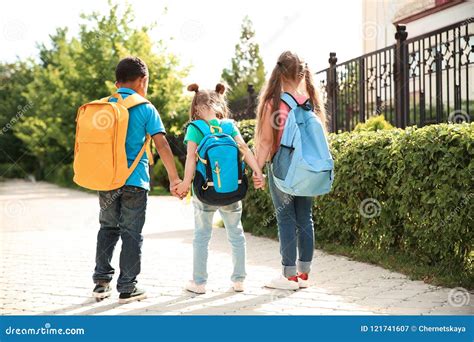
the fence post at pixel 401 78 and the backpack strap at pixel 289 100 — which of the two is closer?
the backpack strap at pixel 289 100

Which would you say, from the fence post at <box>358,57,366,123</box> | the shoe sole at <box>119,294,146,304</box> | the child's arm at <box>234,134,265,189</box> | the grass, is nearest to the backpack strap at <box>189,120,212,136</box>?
the child's arm at <box>234,134,265,189</box>

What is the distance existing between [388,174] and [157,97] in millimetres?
16836

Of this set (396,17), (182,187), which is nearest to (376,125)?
(182,187)

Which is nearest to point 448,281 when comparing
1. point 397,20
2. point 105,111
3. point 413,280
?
point 413,280

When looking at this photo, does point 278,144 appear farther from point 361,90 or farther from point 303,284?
point 361,90

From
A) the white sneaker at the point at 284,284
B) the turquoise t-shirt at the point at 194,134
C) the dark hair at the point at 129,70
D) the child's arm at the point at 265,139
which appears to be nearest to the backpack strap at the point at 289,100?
the child's arm at the point at 265,139

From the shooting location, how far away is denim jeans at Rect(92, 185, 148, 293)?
4711 mm

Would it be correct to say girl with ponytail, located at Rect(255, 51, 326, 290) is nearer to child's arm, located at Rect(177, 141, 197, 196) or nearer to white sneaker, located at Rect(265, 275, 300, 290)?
A: white sneaker, located at Rect(265, 275, 300, 290)

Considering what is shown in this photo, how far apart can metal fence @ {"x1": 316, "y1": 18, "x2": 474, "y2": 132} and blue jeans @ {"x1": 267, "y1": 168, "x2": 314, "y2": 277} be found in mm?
2367

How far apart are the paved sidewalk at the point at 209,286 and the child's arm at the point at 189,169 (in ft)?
2.81

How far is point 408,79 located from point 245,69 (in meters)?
28.8

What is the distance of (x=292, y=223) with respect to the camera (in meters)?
5.08

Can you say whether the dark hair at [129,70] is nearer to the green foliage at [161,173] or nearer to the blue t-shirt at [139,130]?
the blue t-shirt at [139,130]

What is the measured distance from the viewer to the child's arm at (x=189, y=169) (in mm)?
4684
